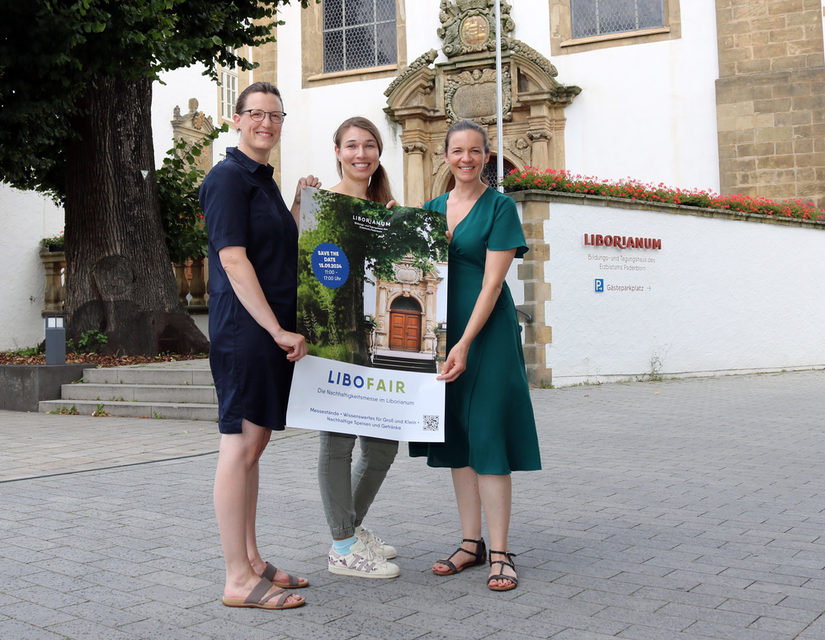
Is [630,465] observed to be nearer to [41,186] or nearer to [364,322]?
[364,322]

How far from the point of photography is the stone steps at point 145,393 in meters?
10.0

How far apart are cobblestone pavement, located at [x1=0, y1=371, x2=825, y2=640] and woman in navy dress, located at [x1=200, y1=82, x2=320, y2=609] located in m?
0.30

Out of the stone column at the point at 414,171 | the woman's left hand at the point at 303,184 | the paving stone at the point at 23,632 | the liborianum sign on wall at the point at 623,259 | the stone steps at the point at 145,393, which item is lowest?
the paving stone at the point at 23,632

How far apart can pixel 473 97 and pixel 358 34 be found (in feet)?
13.0

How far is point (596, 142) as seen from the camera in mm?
21047

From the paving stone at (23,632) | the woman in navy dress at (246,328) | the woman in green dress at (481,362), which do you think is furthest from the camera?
the woman in green dress at (481,362)

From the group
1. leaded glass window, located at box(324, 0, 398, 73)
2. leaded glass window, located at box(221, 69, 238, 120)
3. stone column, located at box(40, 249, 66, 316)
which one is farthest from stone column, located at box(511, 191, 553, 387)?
leaded glass window, located at box(221, 69, 238, 120)

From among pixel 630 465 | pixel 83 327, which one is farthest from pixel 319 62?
pixel 630 465

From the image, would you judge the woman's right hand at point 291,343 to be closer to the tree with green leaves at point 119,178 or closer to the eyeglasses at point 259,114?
the eyeglasses at point 259,114

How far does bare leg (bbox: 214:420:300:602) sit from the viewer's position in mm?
Answer: 3371

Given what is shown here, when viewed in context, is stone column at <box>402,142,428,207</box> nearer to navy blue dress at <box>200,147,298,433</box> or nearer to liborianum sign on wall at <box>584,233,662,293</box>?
liborianum sign on wall at <box>584,233,662,293</box>

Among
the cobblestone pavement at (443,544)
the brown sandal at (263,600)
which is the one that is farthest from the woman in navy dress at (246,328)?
the cobblestone pavement at (443,544)

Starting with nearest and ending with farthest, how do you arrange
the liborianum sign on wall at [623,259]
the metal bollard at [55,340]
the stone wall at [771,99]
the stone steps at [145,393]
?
the stone steps at [145,393] → the metal bollard at [55,340] → the liborianum sign on wall at [623,259] → the stone wall at [771,99]

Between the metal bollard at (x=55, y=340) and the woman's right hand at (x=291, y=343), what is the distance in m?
8.96
